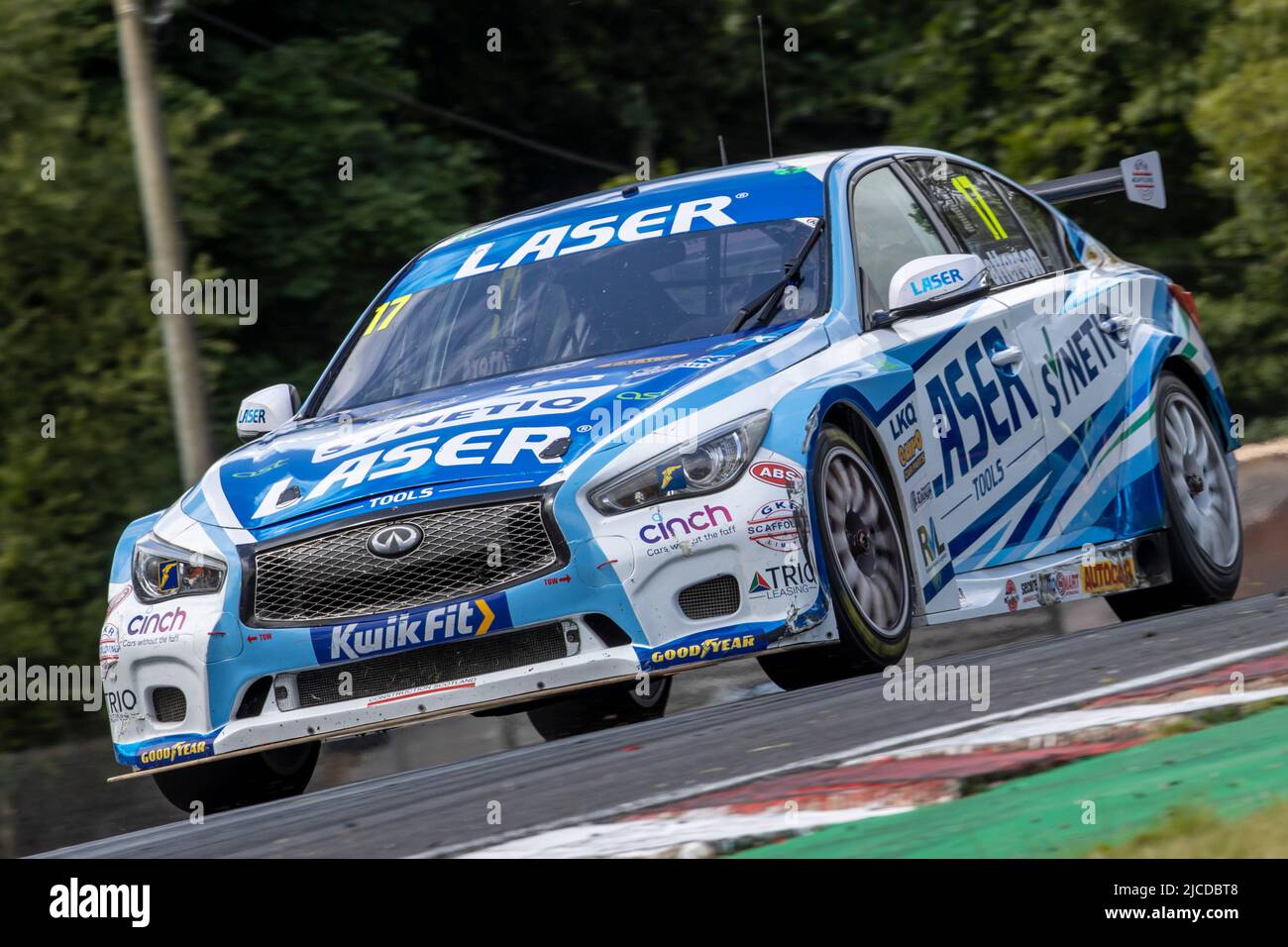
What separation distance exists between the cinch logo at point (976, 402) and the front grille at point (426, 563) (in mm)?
1643

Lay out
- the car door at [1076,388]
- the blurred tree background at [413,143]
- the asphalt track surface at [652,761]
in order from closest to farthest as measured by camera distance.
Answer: the asphalt track surface at [652,761] < the car door at [1076,388] < the blurred tree background at [413,143]

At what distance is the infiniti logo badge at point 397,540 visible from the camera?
548 centimetres

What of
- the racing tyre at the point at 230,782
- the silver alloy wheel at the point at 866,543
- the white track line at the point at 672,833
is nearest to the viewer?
the white track line at the point at 672,833

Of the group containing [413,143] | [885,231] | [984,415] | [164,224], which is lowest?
[984,415]

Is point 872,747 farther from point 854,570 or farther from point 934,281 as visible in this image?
point 934,281

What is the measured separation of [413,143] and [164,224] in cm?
658

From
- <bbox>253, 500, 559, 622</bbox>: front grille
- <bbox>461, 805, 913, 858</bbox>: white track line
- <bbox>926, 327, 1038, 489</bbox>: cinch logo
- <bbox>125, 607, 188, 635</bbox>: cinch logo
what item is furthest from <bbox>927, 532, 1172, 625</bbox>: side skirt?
<bbox>461, 805, 913, 858</bbox>: white track line

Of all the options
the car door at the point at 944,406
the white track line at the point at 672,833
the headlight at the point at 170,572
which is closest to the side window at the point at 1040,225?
the car door at the point at 944,406

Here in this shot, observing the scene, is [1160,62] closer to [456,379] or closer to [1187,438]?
[1187,438]

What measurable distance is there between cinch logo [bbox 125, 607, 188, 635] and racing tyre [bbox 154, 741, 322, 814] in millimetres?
480

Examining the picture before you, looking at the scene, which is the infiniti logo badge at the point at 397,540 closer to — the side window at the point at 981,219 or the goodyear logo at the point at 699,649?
the goodyear logo at the point at 699,649

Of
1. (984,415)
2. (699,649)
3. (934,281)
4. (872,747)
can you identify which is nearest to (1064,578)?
(984,415)

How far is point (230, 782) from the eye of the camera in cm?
622
